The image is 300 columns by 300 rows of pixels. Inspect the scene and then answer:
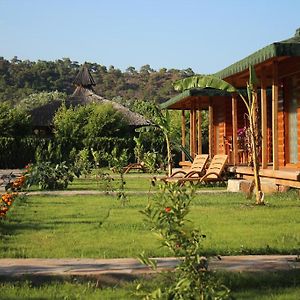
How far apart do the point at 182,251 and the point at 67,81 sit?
83.9m

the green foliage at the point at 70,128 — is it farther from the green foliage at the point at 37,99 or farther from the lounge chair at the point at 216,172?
the green foliage at the point at 37,99

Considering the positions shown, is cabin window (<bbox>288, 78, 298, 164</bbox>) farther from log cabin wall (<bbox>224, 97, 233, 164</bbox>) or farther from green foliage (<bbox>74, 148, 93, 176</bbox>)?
green foliage (<bbox>74, 148, 93, 176</bbox>)

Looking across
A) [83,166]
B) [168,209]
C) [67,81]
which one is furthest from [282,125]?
[67,81]

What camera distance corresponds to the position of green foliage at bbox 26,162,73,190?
15688mm

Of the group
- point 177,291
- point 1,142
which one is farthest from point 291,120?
point 1,142

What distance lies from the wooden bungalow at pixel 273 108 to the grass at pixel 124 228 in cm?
159

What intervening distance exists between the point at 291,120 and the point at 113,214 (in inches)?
309

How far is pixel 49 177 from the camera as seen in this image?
1577 cm

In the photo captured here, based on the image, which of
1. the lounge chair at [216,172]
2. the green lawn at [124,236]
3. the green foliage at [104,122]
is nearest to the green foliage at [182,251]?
the green lawn at [124,236]

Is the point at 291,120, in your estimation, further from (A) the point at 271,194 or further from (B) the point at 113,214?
(B) the point at 113,214

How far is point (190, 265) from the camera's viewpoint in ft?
11.1

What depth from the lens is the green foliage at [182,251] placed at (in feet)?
10.8

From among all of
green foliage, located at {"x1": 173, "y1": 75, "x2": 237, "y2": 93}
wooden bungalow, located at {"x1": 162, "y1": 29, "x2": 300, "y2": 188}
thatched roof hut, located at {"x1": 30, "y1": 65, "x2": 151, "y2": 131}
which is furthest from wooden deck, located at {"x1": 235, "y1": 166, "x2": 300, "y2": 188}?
thatched roof hut, located at {"x1": 30, "y1": 65, "x2": 151, "y2": 131}

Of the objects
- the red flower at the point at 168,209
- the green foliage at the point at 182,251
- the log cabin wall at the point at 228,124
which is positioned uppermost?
the log cabin wall at the point at 228,124
